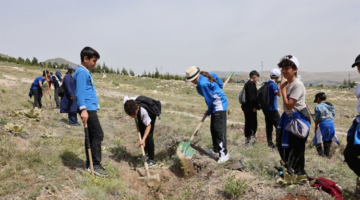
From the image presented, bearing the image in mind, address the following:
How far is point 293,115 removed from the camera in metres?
3.23

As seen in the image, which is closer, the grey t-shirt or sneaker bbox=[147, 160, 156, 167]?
the grey t-shirt

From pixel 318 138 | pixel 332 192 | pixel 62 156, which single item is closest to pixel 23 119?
pixel 62 156

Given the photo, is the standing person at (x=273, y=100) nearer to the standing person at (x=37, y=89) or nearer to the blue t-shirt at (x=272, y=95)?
the blue t-shirt at (x=272, y=95)

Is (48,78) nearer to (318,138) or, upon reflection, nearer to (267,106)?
(267,106)

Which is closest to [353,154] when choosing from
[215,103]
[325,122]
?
[215,103]

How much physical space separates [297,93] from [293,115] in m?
0.31

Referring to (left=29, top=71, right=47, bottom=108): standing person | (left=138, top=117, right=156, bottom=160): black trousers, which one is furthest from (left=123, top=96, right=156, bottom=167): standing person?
(left=29, top=71, right=47, bottom=108): standing person

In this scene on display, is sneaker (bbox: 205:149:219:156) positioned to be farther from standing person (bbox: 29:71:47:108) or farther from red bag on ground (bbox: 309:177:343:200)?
standing person (bbox: 29:71:47:108)

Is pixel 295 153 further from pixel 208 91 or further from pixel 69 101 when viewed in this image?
pixel 69 101

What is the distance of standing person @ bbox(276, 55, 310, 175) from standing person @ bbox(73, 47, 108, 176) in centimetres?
271

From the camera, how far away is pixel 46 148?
4.38 meters

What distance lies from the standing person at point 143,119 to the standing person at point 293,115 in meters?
2.16

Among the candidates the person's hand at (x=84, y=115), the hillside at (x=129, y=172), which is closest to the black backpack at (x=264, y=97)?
the hillside at (x=129, y=172)

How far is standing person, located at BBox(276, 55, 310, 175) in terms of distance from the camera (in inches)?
124
